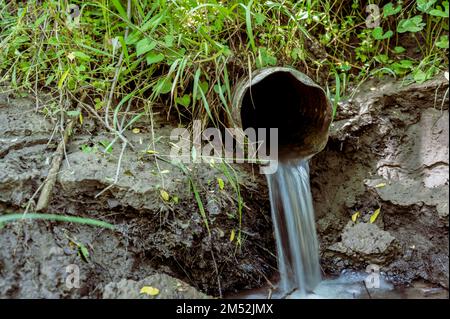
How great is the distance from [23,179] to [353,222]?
185 cm

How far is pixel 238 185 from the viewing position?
2.37 meters

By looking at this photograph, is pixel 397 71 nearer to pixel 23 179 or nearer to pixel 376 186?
pixel 376 186

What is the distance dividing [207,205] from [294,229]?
577 millimetres

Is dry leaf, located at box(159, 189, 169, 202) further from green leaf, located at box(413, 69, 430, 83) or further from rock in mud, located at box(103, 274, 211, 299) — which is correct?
green leaf, located at box(413, 69, 430, 83)

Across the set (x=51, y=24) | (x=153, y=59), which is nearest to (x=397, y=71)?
(x=153, y=59)

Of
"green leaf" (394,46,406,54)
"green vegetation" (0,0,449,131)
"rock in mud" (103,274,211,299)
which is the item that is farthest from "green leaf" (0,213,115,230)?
"green leaf" (394,46,406,54)

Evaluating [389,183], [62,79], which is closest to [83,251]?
[62,79]

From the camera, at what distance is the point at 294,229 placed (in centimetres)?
254

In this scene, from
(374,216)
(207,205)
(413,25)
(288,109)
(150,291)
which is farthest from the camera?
(288,109)

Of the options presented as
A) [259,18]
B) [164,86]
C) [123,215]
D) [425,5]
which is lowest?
[123,215]

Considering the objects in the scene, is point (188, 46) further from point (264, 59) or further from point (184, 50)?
point (264, 59)

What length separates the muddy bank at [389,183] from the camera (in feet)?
8.03

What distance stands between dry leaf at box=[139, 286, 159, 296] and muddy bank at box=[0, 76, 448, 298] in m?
0.03

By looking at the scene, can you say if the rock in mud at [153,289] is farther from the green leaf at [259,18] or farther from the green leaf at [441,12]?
the green leaf at [441,12]
